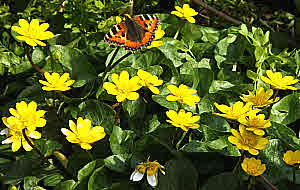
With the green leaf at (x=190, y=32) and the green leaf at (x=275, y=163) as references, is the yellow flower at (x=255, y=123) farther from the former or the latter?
the green leaf at (x=190, y=32)

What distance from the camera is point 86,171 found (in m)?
1.38

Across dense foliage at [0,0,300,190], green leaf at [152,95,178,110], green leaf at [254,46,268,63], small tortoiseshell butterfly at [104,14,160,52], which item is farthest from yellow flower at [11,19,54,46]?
green leaf at [254,46,268,63]

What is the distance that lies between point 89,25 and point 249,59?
917 millimetres

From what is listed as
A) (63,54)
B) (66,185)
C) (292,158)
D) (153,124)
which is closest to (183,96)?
(153,124)

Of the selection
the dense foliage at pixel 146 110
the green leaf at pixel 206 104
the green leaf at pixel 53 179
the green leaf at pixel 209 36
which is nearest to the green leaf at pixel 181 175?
the dense foliage at pixel 146 110

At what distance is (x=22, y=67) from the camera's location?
1872 millimetres

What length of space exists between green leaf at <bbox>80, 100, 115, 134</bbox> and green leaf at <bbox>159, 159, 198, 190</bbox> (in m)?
0.34

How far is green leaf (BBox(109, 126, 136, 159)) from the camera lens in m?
1.45

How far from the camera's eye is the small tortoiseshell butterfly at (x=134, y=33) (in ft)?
4.92

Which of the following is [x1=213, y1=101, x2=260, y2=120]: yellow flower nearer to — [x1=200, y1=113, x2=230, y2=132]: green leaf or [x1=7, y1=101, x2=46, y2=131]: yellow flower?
[x1=200, y1=113, x2=230, y2=132]: green leaf

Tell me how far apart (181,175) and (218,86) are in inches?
22.3

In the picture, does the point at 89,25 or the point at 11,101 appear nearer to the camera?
the point at 11,101

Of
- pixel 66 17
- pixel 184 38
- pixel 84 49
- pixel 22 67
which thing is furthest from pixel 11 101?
pixel 184 38

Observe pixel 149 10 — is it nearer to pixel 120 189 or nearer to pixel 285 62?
pixel 285 62
